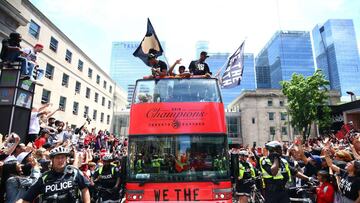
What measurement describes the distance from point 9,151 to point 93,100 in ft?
109

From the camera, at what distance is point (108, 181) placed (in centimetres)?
750

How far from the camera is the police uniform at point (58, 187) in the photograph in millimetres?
3697

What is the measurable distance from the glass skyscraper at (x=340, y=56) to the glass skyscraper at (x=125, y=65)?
128m

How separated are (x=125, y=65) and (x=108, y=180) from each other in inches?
6955

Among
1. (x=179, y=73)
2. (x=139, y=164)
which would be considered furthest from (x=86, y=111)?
(x=139, y=164)

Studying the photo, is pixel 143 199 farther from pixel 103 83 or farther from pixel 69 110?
pixel 103 83

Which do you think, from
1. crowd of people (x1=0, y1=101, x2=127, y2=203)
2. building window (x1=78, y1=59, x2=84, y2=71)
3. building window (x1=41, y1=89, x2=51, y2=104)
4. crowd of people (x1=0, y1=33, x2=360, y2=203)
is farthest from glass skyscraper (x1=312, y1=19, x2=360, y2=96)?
crowd of people (x1=0, y1=101, x2=127, y2=203)

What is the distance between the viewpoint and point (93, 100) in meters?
37.7

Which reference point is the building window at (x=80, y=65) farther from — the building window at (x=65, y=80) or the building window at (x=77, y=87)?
the building window at (x=65, y=80)

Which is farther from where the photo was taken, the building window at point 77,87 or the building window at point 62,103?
the building window at point 77,87

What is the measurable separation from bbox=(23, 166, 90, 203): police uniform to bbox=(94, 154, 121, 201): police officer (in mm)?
3629

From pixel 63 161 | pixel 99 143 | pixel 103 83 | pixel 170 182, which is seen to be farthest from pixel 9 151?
pixel 103 83

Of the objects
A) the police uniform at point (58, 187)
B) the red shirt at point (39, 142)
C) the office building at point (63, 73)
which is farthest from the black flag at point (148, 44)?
the office building at point (63, 73)

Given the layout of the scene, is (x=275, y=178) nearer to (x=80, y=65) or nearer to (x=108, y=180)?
(x=108, y=180)
